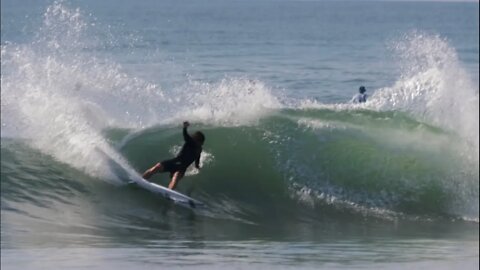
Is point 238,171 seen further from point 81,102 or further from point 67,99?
point 81,102

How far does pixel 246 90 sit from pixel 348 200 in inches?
178

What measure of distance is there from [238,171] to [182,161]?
5.62 feet

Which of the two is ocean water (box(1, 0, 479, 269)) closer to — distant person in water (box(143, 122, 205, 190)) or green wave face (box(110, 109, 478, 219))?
green wave face (box(110, 109, 478, 219))

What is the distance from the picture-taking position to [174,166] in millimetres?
16516

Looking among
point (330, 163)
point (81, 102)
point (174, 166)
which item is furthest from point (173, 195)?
point (81, 102)

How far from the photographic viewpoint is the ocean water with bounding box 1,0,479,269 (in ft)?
42.8

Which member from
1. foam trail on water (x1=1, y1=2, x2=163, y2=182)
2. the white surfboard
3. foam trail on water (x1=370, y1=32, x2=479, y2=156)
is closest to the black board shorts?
the white surfboard

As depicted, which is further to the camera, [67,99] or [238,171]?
[67,99]

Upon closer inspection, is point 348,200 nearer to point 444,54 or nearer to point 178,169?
point 178,169

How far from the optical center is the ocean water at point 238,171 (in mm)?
13031

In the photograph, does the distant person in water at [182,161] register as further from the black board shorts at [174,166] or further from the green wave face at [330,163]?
the green wave face at [330,163]

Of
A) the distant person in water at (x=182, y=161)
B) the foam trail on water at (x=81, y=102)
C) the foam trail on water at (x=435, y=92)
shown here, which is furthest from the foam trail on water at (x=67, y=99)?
the foam trail on water at (x=435, y=92)

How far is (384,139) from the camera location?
1922 centimetres

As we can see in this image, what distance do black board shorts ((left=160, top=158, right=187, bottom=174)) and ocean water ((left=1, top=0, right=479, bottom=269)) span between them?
54 cm
